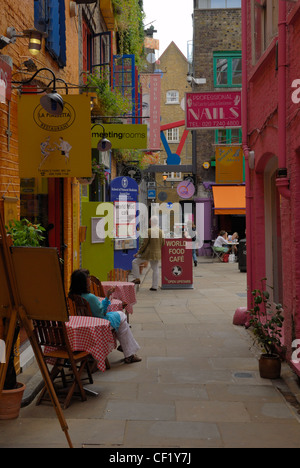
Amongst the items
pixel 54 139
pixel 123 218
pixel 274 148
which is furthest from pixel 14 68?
pixel 123 218

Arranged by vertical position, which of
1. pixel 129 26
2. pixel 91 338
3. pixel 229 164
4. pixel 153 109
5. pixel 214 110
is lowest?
pixel 91 338

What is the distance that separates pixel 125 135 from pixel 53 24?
106 inches

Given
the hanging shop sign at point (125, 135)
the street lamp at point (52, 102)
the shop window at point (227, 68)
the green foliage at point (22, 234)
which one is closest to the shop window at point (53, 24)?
the hanging shop sign at point (125, 135)

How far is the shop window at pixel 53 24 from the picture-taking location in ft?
26.4

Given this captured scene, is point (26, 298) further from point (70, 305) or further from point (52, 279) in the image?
point (70, 305)

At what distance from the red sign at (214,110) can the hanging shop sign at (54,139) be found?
336 centimetres

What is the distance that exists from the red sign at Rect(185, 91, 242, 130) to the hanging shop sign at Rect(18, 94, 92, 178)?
336 cm

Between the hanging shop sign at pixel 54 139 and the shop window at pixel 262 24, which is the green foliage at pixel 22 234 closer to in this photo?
the hanging shop sign at pixel 54 139

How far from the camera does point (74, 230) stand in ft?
34.8

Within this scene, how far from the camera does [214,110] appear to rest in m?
10.3

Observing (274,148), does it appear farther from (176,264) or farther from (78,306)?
(176,264)

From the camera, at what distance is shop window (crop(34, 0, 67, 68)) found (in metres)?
8.05

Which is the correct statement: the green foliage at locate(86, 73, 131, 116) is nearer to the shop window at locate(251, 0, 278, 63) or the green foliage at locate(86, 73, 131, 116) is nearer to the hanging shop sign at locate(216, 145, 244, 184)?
the shop window at locate(251, 0, 278, 63)

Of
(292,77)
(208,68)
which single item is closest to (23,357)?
(292,77)
